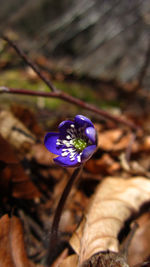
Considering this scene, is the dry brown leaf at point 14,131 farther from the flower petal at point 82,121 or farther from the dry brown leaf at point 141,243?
the dry brown leaf at point 141,243

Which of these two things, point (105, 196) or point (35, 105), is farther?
point (35, 105)

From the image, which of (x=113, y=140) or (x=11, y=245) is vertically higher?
(x=11, y=245)

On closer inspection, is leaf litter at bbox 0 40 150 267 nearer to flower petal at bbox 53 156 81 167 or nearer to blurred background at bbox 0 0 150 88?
flower petal at bbox 53 156 81 167

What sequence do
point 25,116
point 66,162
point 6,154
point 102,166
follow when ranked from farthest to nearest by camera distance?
point 25,116, point 102,166, point 6,154, point 66,162

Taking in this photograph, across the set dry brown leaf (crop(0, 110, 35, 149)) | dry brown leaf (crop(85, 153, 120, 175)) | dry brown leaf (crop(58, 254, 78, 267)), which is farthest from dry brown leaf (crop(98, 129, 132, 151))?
dry brown leaf (crop(58, 254, 78, 267))

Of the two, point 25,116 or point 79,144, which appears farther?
point 25,116

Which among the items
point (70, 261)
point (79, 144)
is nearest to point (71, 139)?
point (79, 144)

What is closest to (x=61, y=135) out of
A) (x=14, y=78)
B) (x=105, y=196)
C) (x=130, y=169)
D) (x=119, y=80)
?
(x=105, y=196)

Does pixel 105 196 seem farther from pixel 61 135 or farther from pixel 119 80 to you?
pixel 119 80

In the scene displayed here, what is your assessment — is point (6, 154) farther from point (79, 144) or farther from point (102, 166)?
point (102, 166)
